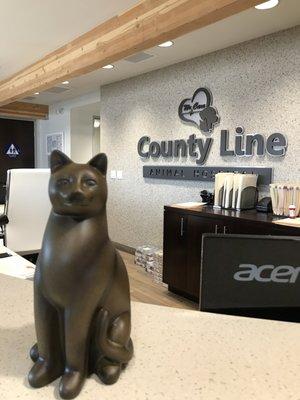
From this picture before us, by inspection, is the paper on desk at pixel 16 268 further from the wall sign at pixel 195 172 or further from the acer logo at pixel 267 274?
the wall sign at pixel 195 172

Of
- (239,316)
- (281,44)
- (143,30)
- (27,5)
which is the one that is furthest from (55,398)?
(281,44)

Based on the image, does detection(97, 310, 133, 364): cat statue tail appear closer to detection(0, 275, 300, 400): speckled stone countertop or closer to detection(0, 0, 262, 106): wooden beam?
detection(0, 275, 300, 400): speckled stone countertop

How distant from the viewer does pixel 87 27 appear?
10.1 ft

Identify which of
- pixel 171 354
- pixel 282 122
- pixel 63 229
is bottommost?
pixel 171 354

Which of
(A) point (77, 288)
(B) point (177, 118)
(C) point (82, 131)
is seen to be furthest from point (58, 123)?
(A) point (77, 288)

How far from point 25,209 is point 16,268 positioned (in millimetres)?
1020

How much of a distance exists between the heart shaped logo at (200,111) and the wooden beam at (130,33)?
3.80 feet

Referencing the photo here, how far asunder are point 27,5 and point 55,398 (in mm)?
2936

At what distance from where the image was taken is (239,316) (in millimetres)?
872

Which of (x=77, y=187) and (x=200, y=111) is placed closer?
(x=77, y=187)

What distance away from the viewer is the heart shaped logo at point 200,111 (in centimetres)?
366

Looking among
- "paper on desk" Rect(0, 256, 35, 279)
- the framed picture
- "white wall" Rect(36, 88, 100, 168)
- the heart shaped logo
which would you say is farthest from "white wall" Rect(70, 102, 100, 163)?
"paper on desk" Rect(0, 256, 35, 279)

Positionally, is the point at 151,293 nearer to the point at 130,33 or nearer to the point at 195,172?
the point at 195,172

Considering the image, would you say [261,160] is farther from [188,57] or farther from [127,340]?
[127,340]
